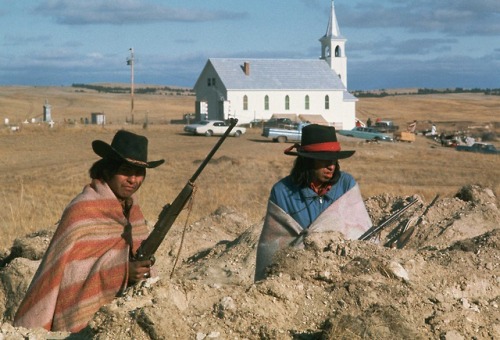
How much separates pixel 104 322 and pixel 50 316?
128cm

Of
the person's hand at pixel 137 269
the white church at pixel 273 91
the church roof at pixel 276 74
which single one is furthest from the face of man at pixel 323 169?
the church roof at pixel 276 74

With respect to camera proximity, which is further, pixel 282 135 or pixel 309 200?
pixel 282 135

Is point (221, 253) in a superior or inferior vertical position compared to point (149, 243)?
inferior

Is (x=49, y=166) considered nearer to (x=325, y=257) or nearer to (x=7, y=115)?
(x=325, y=257)

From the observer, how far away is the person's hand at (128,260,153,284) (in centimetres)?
609

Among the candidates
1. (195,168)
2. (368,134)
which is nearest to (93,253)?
(195,168)

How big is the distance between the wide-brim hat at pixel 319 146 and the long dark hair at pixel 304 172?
0.06 metres

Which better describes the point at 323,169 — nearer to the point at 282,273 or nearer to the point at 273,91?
the point at 282,273

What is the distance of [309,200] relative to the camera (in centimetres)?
721

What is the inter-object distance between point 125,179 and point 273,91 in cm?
6005

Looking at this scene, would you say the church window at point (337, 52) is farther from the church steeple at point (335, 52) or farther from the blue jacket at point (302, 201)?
the blue jacket at point (302, 201)

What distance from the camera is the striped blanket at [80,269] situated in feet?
19.9

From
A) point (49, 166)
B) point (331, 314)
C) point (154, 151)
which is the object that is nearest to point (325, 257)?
point (331, 314)

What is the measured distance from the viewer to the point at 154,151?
41.1m
